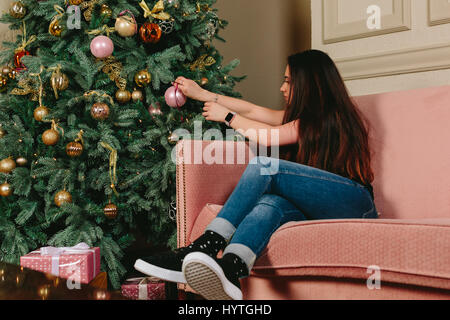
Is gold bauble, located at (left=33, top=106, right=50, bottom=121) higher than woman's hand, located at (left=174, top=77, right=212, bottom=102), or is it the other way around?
woman's hand, located at (left=174, top=77, right=212, bottom=102)

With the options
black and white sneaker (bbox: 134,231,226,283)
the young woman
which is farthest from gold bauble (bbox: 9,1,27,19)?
black and white sneaker (bbox: 134,231,226,283)

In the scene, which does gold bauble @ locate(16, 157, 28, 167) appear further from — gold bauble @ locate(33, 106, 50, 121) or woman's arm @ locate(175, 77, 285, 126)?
woman's arm @ locate(175, 77, 285, 126)

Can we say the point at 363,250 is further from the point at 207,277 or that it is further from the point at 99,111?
the point at 99,111

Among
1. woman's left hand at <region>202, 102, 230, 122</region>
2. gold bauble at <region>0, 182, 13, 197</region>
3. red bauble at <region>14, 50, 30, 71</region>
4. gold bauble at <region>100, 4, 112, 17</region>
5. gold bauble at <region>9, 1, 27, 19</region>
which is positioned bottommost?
gold bauble at <region>0, 182, 13, 197</region>

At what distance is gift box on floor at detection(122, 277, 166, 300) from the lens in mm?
1497

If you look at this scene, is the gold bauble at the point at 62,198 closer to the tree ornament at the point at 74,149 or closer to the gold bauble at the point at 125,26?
the tree ornament at the point at 74,149

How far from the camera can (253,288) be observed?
1.26m

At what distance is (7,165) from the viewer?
1.63 m

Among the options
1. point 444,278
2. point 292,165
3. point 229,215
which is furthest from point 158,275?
point 444,278

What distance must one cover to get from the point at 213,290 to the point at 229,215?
249mm

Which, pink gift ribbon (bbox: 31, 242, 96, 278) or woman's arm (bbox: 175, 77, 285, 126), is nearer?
pink gift ribbon (bbox: 31, 242, 96, 278)

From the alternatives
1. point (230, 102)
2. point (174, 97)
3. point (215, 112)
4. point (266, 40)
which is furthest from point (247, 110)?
point (266, 40)

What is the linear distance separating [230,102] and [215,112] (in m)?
0.17

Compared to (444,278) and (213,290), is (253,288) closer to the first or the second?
(213,290)
